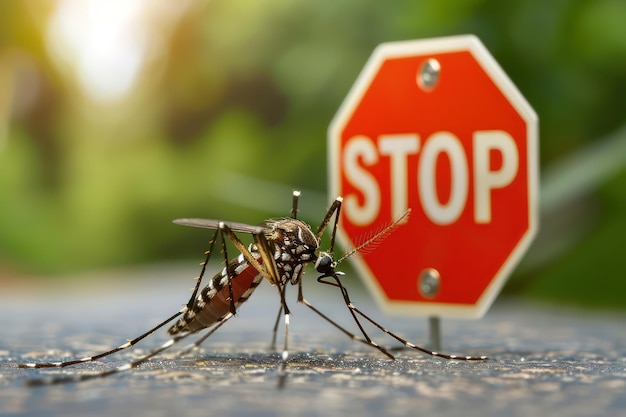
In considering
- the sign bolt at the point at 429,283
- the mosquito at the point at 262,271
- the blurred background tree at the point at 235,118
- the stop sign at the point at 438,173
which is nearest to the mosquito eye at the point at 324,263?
the mosquito at the point at 262,271

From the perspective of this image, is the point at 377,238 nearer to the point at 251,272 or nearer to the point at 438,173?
the point at 438,173

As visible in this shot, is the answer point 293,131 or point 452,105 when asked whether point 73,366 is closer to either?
point 452,105

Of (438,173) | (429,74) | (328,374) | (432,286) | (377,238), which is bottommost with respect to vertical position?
(328,374)

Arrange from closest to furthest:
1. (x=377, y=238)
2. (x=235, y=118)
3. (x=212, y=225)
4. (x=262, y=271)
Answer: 1. (x=212, y=225)
2. (x=262, y=271)
3. (x=377, y=238)
4. (x=235, y=118)

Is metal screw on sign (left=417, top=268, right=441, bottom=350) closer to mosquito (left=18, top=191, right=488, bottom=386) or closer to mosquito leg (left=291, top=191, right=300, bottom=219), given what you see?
mosquito (left=18, top=191, right=488, bottom=386)

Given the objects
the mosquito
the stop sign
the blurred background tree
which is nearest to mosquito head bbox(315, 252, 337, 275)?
the mosquito

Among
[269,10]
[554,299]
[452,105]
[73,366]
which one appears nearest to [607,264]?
[554,299]

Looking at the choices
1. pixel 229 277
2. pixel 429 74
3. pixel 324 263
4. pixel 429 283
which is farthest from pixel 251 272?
pixel 429 74

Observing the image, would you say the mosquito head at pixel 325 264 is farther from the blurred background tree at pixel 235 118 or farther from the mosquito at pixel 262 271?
the blurred background tree at pixel 235 118
